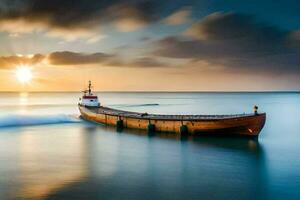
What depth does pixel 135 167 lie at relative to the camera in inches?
1088

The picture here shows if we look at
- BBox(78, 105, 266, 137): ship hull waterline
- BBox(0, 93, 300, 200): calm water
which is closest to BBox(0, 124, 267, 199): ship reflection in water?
BBox(0, 93, 300, 200): calm water

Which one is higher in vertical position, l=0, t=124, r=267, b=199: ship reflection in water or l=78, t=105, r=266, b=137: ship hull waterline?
l=78, t=105, r=266, b=137: ship hull waterline

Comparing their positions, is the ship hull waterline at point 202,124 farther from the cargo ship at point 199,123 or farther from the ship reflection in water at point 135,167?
the ship reflection in water at point 135,167

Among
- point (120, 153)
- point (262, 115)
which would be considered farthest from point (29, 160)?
point (262, 115)

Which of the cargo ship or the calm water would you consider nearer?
the calm water

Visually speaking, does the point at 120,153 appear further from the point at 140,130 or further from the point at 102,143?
the point at 140,130

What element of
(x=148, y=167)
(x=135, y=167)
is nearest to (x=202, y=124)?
(x=148, y=167)

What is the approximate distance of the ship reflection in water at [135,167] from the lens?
20.9 meters

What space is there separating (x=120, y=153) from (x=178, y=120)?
40.2 ft

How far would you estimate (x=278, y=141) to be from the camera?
42188mm

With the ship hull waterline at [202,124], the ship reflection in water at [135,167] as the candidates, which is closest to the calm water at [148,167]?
the ship reflection in water at [135,167]

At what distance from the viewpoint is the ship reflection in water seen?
20.9 m

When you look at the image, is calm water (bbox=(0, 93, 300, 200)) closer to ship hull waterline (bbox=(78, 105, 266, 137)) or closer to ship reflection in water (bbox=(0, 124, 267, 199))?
ship reflection in water (bbox=(0, 124, 267, 199))

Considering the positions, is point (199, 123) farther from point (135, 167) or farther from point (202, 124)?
point (135, 167)
